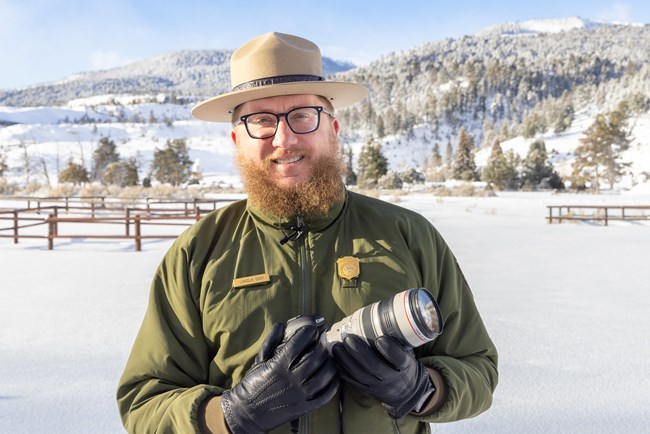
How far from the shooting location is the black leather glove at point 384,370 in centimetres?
134

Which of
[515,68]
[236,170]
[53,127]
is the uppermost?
[515,68]

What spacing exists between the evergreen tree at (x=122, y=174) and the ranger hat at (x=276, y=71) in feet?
187

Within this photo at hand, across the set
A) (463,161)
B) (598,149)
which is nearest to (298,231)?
(598,149)

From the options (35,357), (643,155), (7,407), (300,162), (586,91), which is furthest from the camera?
(586,91)

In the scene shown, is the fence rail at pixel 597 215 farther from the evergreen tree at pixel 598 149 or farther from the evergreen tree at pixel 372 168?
the evergreen tree at pixel 372 168

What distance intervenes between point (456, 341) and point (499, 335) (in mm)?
3484

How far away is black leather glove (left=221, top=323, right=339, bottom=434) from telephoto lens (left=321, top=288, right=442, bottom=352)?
0.29 feet

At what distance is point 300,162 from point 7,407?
2830mm

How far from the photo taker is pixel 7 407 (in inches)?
128

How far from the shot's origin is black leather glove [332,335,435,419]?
1.34 meters

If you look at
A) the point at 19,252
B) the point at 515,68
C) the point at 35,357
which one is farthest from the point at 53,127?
the point at 35,357

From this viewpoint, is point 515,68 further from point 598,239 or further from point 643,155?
point 598,239

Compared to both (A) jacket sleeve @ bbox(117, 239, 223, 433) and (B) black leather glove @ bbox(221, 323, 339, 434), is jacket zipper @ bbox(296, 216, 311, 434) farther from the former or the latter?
(A) jacket sleeve @ bbox(117, 239, 223, 433)

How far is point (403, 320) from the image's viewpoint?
4.36 feet
